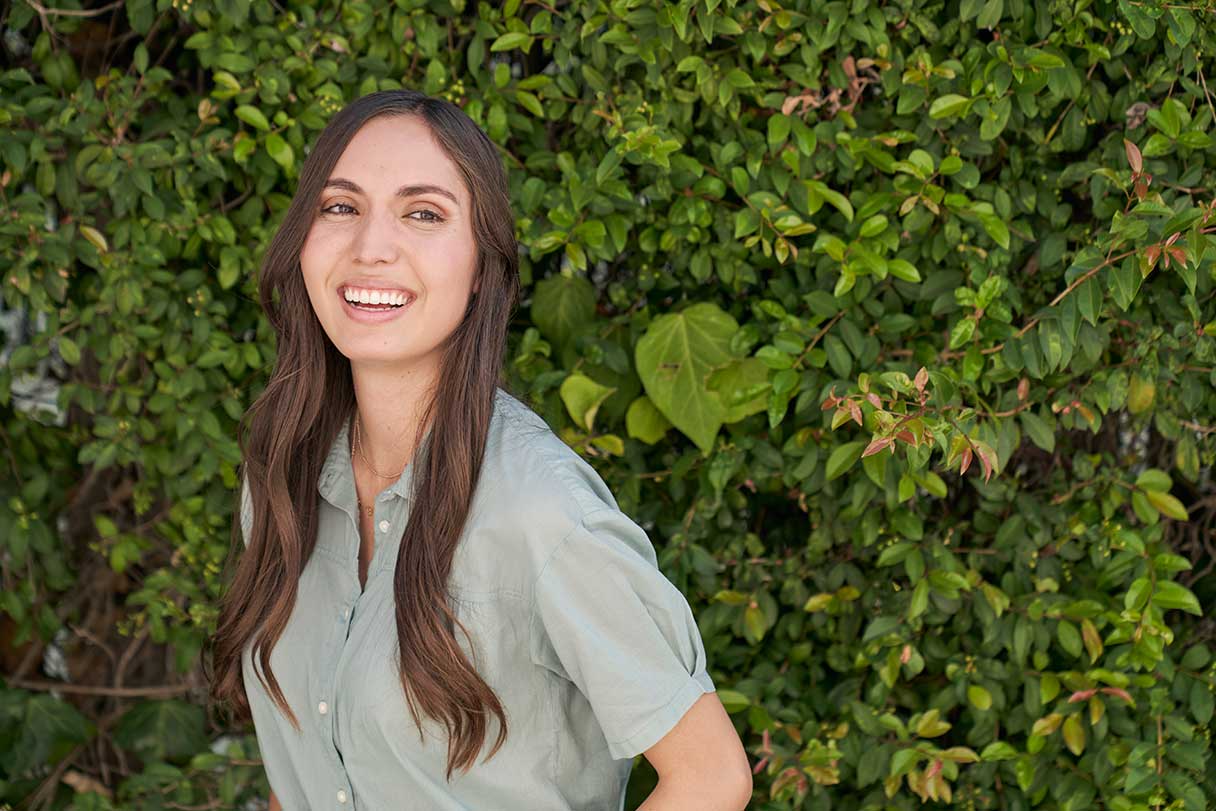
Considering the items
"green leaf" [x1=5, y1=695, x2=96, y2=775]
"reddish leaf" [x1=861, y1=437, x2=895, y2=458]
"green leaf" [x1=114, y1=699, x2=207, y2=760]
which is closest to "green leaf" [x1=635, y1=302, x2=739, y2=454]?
"reddish leaf" [x1=861, y1=437, x2=895, y2=458]

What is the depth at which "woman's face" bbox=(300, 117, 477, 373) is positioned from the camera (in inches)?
68.1

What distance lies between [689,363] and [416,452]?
657 millimetres

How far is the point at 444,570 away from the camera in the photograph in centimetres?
167

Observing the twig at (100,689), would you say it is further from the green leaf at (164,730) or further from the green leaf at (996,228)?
the green leaf at (996,228)

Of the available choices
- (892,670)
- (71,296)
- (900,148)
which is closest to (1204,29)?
(900,148)

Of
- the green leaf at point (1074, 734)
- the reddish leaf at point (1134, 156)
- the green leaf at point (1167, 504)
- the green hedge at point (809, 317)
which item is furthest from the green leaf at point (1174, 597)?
the reddish leaf at point (1134, 156)

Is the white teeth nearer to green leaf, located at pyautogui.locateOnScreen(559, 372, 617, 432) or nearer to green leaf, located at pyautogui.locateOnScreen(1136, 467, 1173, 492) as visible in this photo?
green leaf, located at pyautogui.locateOnScreen(559, 372, 617, 432)

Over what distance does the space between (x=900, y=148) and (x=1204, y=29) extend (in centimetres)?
51

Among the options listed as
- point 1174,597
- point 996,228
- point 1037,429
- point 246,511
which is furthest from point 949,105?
point 246,511

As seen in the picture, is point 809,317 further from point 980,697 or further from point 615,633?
point 615,633

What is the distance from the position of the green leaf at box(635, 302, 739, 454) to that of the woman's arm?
2.40ft

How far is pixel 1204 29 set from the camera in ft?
6.79

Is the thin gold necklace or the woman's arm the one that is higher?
the thin gold necklace

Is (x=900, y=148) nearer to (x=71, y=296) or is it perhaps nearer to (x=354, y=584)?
(x=354, y=584)
